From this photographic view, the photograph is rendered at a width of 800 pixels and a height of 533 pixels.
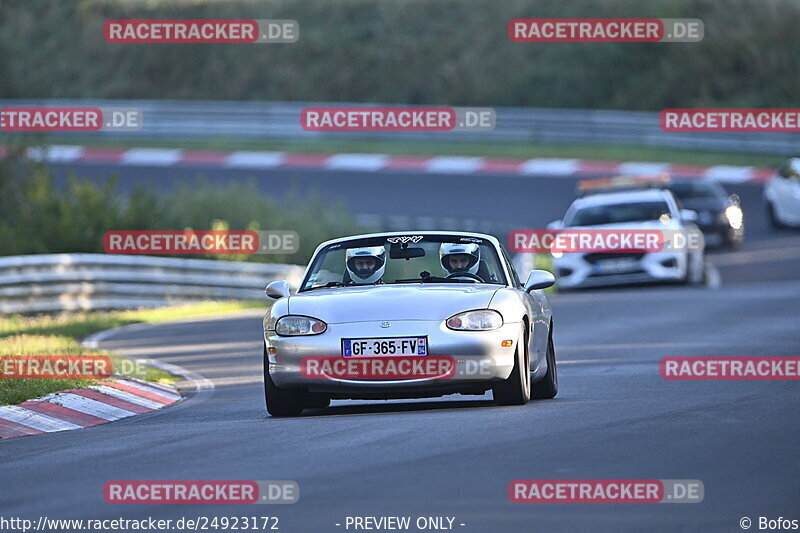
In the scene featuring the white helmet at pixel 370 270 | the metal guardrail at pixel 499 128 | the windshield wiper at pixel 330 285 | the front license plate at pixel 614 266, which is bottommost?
the windshield wiper at pixel 330 285

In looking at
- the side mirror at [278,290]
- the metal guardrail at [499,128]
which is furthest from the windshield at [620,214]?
the metal guardrail at [499,128]

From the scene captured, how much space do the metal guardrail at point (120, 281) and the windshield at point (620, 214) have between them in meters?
4.71

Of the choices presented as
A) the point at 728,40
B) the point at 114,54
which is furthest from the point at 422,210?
the point at 114,54

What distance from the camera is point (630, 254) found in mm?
26406

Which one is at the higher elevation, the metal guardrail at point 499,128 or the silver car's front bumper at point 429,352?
the metal guardrail at point 499,128

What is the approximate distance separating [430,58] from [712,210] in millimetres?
24381

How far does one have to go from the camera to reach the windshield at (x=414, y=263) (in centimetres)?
1252

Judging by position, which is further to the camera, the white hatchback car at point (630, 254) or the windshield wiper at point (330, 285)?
the white hatchback car at point (630, 254)

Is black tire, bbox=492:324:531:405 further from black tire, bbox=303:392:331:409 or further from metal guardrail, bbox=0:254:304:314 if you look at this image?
metal guardrail, bbox=0:254:304:314

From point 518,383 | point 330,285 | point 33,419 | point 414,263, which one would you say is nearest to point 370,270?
point 330,285

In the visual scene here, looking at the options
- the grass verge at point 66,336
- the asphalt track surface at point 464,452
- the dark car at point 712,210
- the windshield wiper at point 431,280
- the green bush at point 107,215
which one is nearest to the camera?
the asphalt track surface at point 464,452

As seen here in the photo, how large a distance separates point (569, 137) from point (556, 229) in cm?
1905

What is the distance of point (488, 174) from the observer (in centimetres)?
4262

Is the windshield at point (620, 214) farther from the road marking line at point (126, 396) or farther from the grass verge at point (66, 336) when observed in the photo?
the road marking line at point (126, 396)
